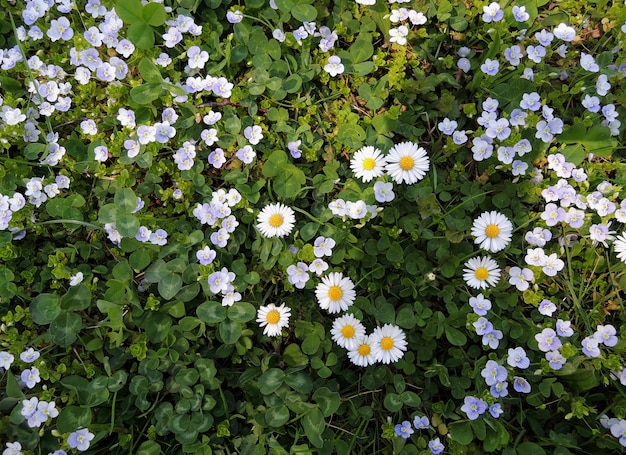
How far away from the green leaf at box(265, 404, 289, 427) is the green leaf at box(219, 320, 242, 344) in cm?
38

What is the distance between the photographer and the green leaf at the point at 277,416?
242cm

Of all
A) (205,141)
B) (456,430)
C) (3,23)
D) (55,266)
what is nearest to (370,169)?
(205,141)

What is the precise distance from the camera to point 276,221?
8.49 feet

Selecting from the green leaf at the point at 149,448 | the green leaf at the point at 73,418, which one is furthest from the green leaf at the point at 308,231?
the green leaf at the point at 73,418

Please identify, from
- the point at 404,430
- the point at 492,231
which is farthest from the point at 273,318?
the point at 492,231

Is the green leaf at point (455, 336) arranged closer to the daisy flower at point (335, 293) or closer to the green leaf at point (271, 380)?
the daisy flower at point (335, 293)

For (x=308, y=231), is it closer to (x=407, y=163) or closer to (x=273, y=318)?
(x=273, y=318)

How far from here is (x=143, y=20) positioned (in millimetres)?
2664

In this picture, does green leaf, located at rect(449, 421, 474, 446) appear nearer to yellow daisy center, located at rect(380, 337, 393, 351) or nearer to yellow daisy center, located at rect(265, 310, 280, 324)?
yellow daisy center, located at rect(380, 337, 393, 351)

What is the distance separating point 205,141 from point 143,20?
2.33 ft

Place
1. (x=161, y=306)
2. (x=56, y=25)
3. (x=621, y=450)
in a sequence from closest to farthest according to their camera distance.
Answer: (x=621, y=450), (x=161, y=306), (x=56, y=25)

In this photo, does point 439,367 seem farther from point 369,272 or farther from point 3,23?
point 3,23

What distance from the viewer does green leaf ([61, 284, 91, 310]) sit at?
249 centimetres

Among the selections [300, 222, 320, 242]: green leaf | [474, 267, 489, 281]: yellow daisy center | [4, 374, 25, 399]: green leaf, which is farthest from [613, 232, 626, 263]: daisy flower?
[4, 374, 25, 399]: green leaf
